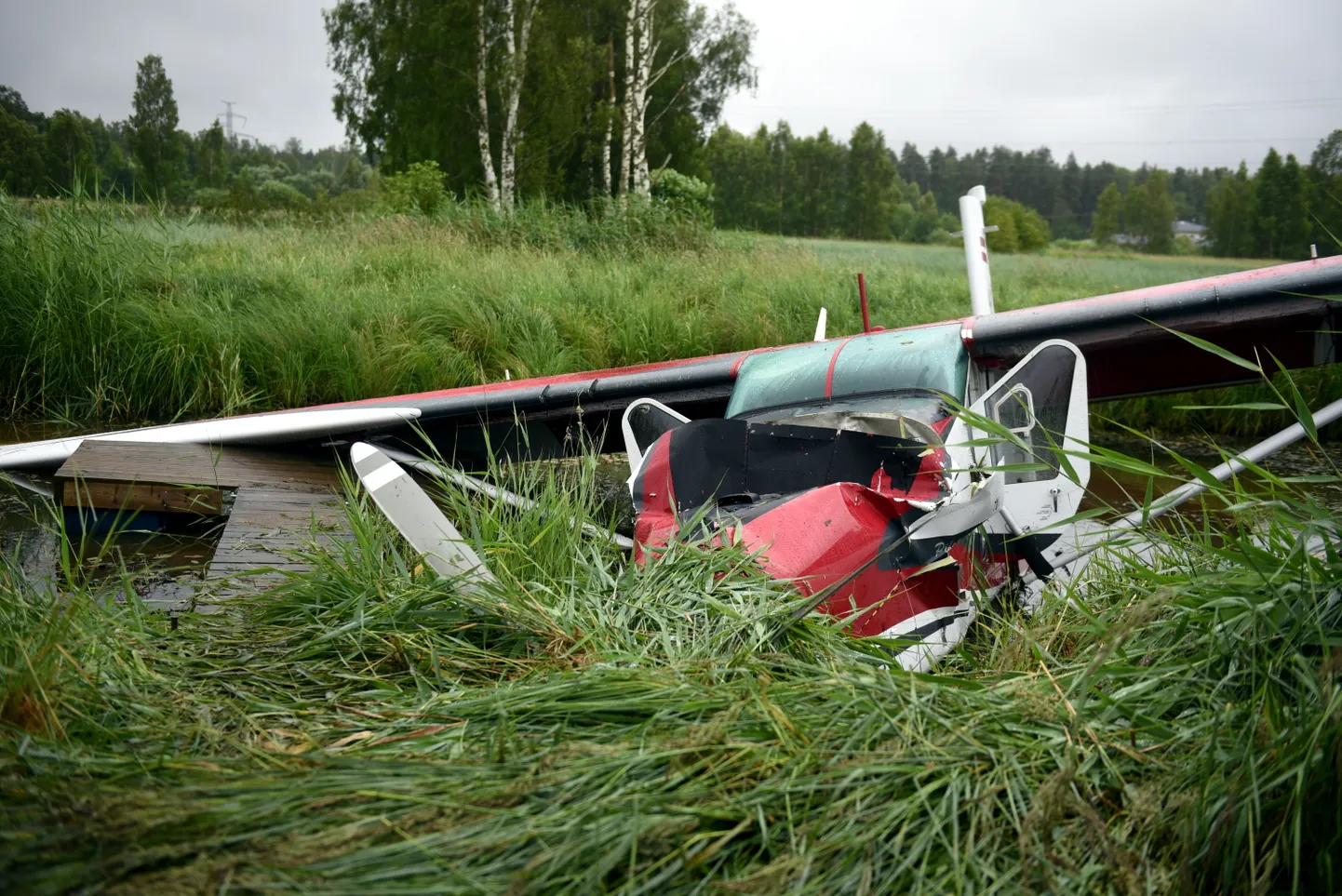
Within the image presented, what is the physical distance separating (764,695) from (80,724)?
1353 millimetres

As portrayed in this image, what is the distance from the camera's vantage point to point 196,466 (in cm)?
535

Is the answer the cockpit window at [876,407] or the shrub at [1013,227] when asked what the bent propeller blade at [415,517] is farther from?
the shrub at [1013,227]

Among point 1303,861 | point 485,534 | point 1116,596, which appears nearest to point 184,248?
point 485,534

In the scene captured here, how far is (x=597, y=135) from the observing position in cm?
2925

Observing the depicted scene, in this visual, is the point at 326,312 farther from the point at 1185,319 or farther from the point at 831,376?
the point at 1185,319

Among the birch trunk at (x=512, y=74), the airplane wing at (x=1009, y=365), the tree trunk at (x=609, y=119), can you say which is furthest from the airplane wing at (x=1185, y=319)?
the tree trunk at (x=609, y=119)

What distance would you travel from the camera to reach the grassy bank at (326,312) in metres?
7.64

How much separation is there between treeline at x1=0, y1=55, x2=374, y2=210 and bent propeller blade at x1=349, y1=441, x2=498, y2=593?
7579mm

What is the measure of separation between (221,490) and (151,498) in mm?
380

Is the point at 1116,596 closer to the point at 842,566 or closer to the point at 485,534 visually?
the point at 842,566

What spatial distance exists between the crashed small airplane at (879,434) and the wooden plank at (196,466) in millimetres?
196

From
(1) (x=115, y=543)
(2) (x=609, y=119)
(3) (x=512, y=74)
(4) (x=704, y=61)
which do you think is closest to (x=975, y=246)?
(1) (x=115, y=543)

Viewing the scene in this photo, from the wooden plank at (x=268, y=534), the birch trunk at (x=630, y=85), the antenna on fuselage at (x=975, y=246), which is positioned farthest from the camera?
the birch trunk at (x=630, y=85)

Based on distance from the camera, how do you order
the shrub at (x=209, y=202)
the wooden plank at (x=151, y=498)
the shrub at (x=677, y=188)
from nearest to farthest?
1. the wooden plank at (x=151, y=498)
2. the shrub at (x=209, y=202)
3. the shrub at (x=677, y=188)
